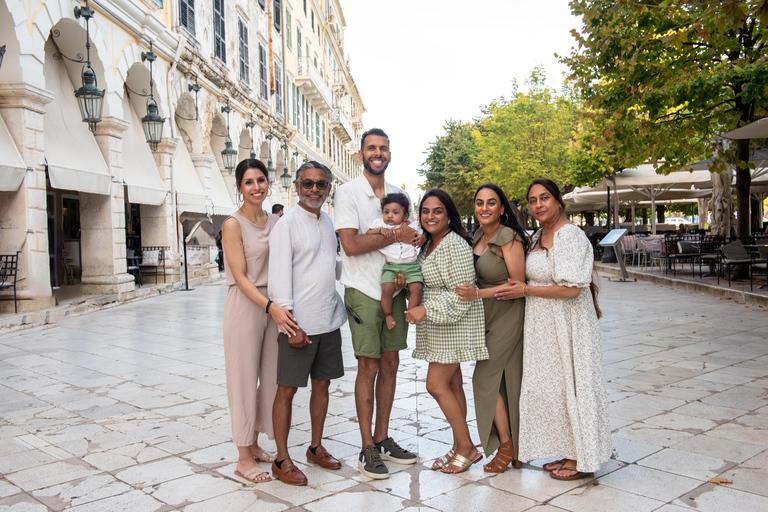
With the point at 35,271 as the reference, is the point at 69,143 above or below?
above

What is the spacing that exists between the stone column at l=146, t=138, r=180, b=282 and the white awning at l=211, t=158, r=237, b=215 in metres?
2.88

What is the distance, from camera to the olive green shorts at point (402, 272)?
3.59 m

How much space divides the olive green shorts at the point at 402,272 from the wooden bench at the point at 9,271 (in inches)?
300

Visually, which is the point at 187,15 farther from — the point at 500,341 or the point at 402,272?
the point at 500,341

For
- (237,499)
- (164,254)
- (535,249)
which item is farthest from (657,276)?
(237,499)

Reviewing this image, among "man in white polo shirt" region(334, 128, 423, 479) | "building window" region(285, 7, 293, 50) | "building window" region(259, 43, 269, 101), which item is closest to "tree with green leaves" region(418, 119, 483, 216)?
"building window" region(285, 7, 293, 50)

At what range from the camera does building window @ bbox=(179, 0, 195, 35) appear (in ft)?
53.6

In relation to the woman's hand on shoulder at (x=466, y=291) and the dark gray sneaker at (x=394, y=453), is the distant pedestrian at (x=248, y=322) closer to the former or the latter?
the dark gray sneaker at (x=394, y=453)

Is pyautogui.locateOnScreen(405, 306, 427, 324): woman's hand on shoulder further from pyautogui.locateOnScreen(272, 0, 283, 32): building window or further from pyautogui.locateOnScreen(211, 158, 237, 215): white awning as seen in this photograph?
pyautogui.locateOnScreen(272, 0, 283, 32): building window

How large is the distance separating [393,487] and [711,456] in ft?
6.28

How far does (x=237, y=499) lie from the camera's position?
332 centimetres

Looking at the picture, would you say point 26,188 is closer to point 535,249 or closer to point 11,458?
point 11,458

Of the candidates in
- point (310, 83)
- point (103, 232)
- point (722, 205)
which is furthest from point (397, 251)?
point (310, 83)

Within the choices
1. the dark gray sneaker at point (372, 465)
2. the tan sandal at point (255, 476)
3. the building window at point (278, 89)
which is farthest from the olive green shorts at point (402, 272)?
the building window at point (278, 89)
